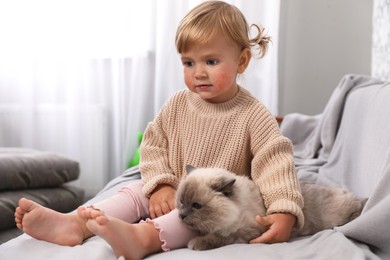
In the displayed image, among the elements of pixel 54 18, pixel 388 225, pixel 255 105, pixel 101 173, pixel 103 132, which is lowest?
pixel 101 173

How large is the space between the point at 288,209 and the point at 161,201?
15.7 inches

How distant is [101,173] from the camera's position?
3.39 m

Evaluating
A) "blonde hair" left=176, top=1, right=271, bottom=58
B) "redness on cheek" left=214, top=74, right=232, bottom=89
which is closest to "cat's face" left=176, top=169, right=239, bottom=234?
"redness on cheek" left=214, top=74, right=232, bottom=89

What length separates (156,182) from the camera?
153 cm

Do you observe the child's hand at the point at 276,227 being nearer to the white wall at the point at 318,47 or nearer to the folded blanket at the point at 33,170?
the folded blanket at the point at 33,170

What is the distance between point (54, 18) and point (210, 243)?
2500mm

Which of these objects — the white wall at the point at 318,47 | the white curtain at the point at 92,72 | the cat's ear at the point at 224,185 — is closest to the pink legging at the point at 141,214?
the cat's ear at the point at 224,185

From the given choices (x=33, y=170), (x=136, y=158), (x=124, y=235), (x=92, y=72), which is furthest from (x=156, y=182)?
(x=92, y=72)

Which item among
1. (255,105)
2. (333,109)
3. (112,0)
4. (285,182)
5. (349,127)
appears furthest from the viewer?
(112,0)

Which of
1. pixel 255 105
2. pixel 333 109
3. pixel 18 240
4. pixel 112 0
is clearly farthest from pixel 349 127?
pixel 112 0

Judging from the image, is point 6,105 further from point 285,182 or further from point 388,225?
point 388,225

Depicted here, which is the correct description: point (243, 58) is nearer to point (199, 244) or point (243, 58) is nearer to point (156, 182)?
point (156, 182)

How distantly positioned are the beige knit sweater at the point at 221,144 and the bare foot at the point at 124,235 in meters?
0.29

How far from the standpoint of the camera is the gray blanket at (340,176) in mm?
1229
